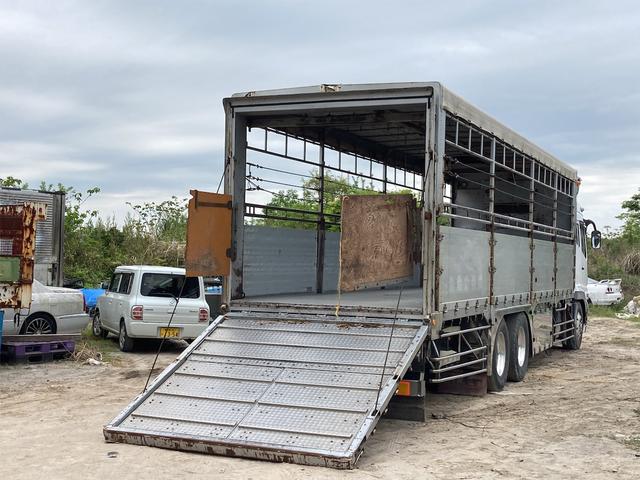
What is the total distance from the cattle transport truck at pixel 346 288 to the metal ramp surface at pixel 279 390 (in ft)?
0.05

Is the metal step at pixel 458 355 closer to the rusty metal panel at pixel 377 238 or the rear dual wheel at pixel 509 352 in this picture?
the rear dual wheel at pixel 509 352

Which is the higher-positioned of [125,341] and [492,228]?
[492,228]

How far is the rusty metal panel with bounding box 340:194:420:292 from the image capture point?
305 inches

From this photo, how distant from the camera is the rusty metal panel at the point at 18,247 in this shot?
10.6 m

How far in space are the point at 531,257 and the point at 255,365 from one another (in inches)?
210

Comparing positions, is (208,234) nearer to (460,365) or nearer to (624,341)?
(460,365)

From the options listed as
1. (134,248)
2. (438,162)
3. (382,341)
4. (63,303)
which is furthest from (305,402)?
(134,248)

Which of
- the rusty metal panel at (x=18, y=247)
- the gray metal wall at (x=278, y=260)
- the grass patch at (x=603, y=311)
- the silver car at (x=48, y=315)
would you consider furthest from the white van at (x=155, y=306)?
the grass patch at (x=603, y=311)

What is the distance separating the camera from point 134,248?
83.3 ft

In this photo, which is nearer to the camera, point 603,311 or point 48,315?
point 48,315

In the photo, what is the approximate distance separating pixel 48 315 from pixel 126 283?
148cm

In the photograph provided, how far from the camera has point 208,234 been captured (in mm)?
8312

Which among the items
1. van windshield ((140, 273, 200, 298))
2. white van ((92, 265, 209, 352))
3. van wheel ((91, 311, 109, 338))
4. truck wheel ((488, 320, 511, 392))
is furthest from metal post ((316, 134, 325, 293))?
van wheel ((91, 311, 109, 338))

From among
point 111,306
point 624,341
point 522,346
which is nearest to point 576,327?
→ point 624,341
